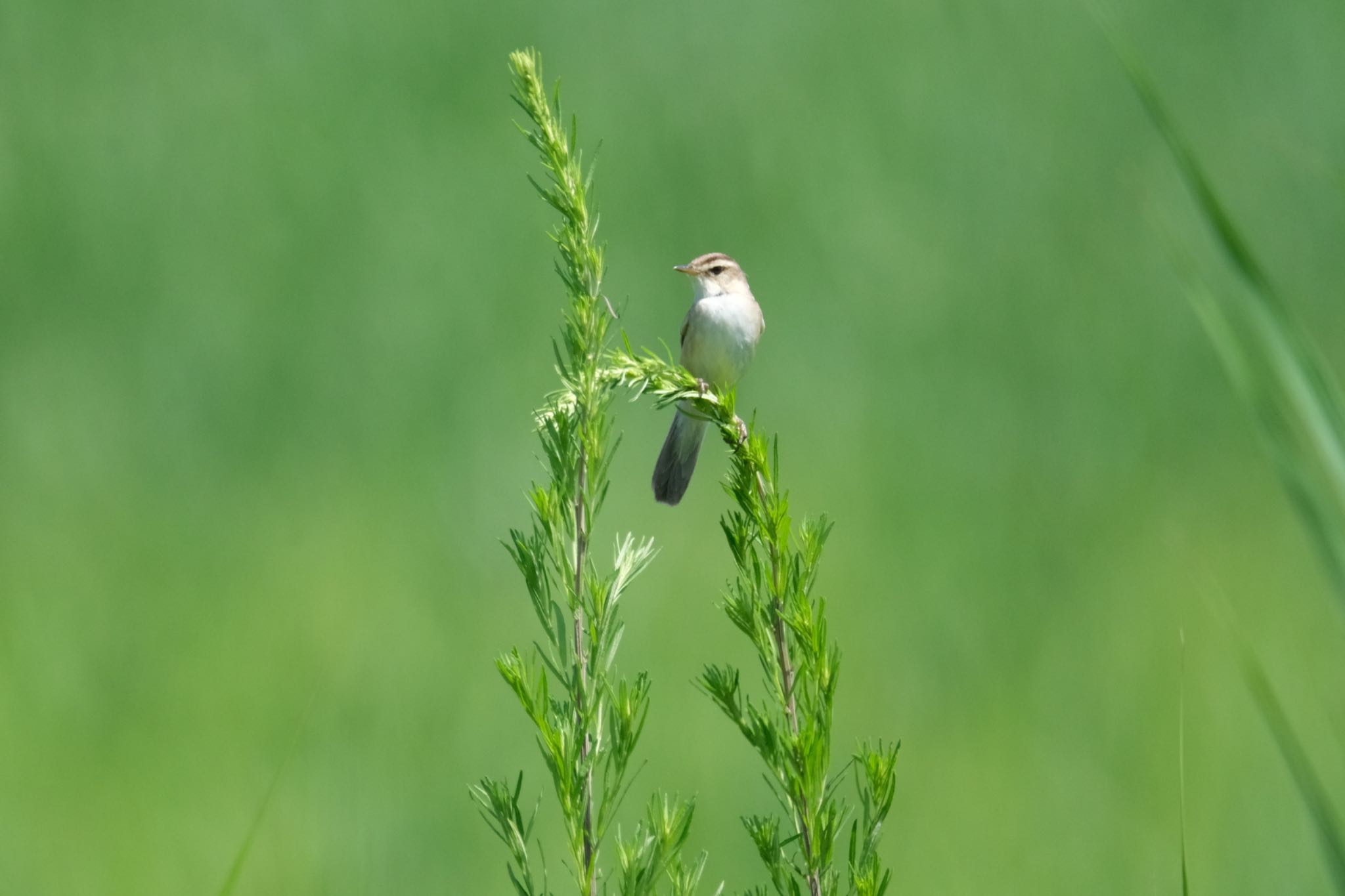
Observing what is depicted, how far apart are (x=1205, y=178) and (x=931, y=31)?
25.8ft

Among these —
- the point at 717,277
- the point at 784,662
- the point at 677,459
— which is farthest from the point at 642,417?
the point at 784,662

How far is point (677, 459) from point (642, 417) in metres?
3.28

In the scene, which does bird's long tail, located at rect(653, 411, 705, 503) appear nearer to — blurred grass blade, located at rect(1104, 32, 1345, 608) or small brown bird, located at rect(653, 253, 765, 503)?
small brown bird, located at rect(653, 253, 765, 503)

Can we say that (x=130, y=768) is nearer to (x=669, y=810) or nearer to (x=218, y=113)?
(x=218, y=113)

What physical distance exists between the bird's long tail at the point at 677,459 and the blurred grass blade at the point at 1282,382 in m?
2.32

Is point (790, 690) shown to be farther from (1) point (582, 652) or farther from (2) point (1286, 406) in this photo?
(2) point (1286, 406)

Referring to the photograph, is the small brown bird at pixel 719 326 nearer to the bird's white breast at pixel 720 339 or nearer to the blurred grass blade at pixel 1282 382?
the bird's white breast at pixel 720 339

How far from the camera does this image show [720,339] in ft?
13.3

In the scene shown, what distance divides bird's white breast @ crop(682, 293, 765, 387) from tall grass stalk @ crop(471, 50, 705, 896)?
2.40 m

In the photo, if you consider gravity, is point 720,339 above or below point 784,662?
above

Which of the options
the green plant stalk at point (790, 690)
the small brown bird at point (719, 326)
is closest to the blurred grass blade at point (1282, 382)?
the green plant stalk at point (790, 690)

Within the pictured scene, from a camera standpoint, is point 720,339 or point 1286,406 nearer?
point 1286,406

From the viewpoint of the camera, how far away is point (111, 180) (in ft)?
24.8

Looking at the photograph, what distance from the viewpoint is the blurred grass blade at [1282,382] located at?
1.07 meters
